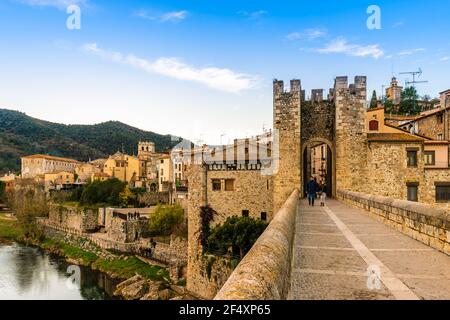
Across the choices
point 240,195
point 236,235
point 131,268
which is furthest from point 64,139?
point 236,235

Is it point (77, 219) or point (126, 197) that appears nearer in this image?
Result: point (77, 219)

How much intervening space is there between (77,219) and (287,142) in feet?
125

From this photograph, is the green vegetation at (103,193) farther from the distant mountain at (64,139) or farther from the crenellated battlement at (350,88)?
the distant mountain at (64,139)

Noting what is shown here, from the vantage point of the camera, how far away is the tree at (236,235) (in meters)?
21.8

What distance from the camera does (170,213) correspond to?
3912 centimetres

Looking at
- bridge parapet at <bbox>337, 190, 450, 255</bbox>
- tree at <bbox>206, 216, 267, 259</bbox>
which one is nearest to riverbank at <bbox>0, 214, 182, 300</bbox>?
tree at <bbox>206, 216, 267, 259</bbox>

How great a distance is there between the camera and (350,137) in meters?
21.6

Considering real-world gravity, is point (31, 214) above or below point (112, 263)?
above

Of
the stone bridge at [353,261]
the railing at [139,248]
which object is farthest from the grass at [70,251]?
the stone bridge at [353,261]

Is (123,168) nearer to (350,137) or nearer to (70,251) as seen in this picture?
(70,251)

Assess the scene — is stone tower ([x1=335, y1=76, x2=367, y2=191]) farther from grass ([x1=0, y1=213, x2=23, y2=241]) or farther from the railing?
grass ([x1=0, y1=213, x2=23, y2=241])

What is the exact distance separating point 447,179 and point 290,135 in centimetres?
1009

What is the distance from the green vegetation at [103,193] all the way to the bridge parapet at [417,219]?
50700mm

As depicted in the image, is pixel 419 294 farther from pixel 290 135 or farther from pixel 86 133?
pixel 86 133
